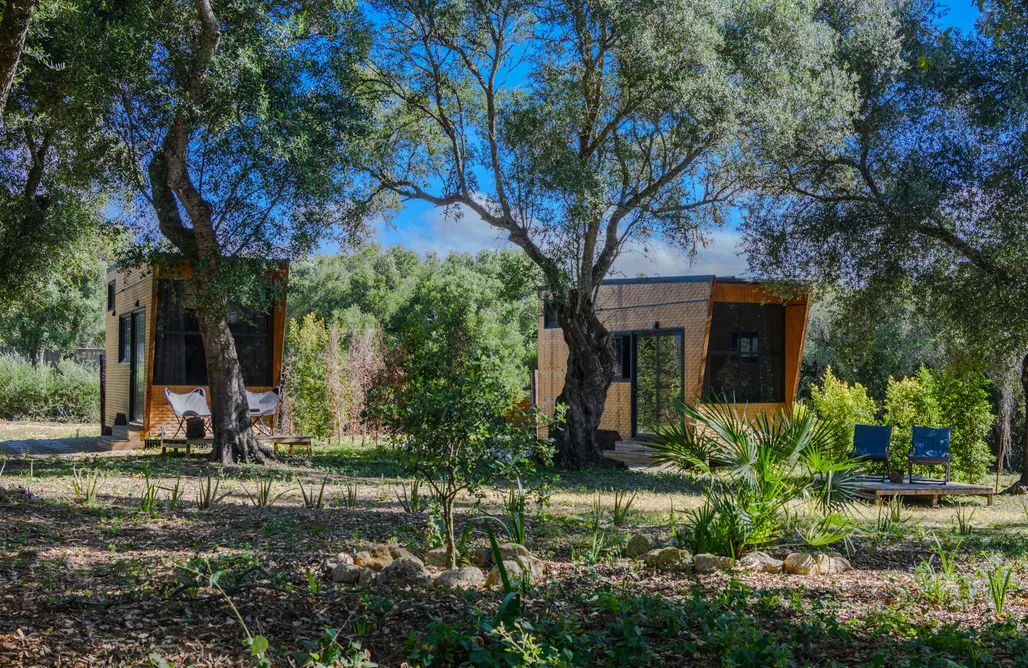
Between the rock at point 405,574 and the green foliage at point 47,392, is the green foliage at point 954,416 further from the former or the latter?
the green foliage at point 47,392

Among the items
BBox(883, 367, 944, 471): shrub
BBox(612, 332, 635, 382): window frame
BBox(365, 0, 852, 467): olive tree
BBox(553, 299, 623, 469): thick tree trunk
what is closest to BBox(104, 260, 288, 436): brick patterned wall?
BBox(365, 0, 852, 467): olive tree

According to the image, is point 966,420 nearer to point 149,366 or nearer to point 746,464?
point 746,464

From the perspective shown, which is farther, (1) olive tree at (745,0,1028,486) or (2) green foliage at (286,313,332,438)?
(2) green foliage at (286,313,332,438)

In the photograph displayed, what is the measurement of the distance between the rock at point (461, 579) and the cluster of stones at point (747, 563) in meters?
1.26

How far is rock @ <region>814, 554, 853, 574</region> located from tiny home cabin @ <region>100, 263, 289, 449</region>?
1074 centimetres

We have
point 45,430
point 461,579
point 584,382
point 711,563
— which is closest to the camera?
point 461,579

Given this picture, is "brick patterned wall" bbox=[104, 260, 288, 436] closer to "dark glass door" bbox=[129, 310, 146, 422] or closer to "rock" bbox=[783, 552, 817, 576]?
"dark glass door" bbox=[129, 310, 146, 422]

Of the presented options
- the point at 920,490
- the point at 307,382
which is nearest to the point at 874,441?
the point at 920,490

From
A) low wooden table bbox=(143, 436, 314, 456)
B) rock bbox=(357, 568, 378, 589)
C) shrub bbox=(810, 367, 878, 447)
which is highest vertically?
shrub bbox=(810, 367, 878, 447)

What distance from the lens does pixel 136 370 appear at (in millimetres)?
16516

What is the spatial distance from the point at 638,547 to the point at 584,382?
7.96m

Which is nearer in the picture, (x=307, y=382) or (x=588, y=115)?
(x=588, y=115)

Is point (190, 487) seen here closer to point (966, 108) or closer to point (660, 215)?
point (660, 215)

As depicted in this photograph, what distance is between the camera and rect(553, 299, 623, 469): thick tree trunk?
44.0 feet
